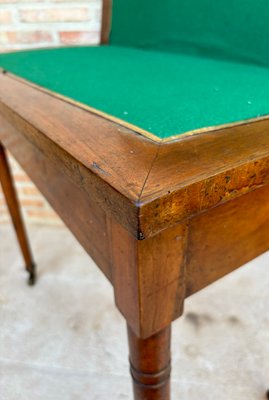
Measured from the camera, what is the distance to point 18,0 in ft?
3.43

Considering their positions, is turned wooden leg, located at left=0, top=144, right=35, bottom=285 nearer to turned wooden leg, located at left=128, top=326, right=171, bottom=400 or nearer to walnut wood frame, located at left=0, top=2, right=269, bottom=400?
walnut wood frame, located at left=0, top=2, right=269, bottom=400

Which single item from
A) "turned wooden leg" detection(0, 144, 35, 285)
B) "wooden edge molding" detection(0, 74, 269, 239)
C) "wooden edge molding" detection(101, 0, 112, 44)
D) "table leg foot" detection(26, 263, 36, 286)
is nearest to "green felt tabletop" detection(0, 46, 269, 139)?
"wooden edge molding" detection(0, 74, 269, 239)

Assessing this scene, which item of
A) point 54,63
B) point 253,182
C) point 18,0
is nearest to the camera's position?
point 253,182

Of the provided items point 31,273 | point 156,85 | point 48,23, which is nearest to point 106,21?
point 48,23

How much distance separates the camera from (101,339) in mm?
934

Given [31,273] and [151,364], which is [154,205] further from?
[31,273]

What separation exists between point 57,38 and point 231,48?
65cm

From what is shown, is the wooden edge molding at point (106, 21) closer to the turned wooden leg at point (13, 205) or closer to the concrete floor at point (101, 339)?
the turned wooden leg at point (13, 205)

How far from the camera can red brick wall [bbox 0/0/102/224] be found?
41.4 inches

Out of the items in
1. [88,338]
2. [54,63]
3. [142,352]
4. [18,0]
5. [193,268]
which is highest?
[18,0]

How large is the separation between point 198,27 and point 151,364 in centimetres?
67

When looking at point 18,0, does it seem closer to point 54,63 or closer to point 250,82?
point 54,63

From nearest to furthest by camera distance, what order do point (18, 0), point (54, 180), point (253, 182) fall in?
1. point (253, 182)
2. point (54, 180)
3. point (18, 0)

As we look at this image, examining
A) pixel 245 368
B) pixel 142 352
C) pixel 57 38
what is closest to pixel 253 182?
pixel 142 352
